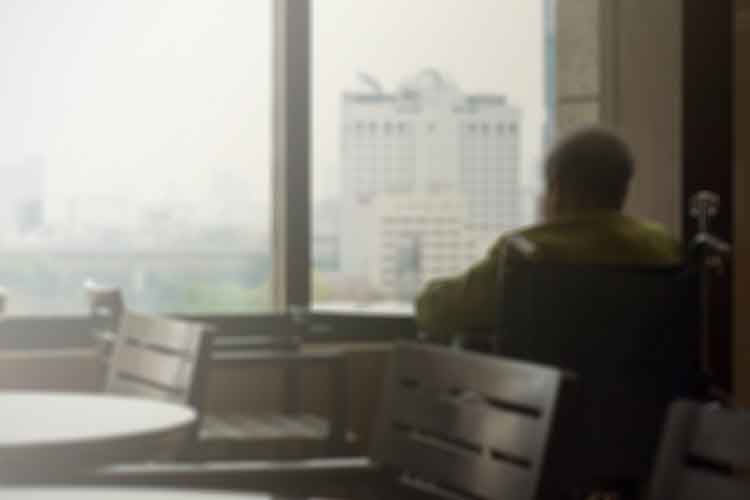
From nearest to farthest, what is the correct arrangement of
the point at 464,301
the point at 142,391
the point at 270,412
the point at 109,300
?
the point at 142,391
the point at 464,301
the point at 109,300
the point at 270,412

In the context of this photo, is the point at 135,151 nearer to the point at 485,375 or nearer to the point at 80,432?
the point at 80,432

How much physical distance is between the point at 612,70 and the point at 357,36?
0.78 metres

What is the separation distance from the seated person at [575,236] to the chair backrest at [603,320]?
4.0 inches

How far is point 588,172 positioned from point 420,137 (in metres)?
1.50

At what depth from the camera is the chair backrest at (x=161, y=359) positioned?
8.83ft

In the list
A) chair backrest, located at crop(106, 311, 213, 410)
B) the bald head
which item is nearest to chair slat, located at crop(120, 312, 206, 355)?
chair backrest, located at crop(106, 311, 213, 410)

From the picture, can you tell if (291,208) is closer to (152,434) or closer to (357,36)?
(357,36)

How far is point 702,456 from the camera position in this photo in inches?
49.5

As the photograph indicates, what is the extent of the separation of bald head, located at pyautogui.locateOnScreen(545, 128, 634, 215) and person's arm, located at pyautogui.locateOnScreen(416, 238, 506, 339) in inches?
9.4

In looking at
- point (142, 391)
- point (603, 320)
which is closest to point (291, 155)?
point (603, 320)

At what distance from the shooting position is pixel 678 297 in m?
3.28

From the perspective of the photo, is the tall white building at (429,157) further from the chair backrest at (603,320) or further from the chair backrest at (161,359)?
the chair backrest at (161,359)

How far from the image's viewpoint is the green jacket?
11.1ft

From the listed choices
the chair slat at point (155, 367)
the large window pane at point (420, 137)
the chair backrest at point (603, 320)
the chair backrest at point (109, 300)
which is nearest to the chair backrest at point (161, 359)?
the chair slat at point (155, 367)
